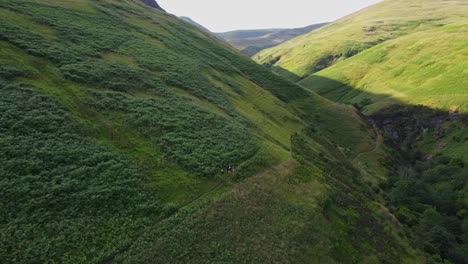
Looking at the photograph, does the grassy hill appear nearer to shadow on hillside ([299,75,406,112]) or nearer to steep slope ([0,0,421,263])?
shadow on hillside ([299,75,406,112])

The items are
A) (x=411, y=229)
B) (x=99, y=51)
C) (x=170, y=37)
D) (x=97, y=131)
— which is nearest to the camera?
(x=97, y=131)

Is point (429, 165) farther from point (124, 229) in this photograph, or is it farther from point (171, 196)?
point (124, 229)

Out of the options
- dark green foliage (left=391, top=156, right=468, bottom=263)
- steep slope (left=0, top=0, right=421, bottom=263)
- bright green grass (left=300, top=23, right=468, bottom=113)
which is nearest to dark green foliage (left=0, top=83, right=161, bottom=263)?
steep slope (left=0, top=0, right=421, bottom=263)

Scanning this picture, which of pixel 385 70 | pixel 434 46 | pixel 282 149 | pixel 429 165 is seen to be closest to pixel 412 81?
pixel 385 70

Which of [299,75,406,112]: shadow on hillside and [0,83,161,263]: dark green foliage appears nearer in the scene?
[0,83,161,263]: dark green foliage

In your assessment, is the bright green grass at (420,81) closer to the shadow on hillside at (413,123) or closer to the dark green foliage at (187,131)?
the shadow on hillside at (413,123)

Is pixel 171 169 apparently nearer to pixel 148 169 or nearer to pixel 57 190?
pixel 148 169
